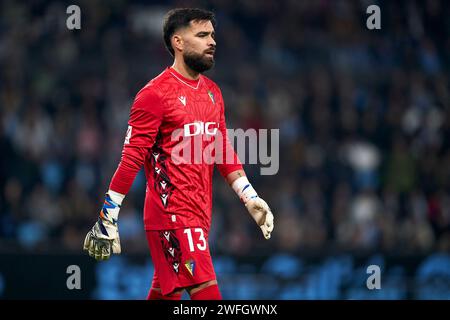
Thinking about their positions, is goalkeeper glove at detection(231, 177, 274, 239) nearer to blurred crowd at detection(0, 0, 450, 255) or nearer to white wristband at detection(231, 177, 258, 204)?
white wristband at detection(231, 177, 258, 204)

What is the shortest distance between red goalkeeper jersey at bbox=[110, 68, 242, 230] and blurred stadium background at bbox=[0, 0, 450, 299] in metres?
5.10

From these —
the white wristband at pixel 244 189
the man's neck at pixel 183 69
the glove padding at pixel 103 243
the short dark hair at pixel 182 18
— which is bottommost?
the glove padding at pixel 103 243

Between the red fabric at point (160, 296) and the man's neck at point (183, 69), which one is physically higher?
the man's neck at point (183, 69)

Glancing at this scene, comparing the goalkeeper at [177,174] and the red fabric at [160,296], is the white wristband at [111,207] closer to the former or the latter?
the goalkeeper at [177,174]

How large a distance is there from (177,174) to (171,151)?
0.18 metres

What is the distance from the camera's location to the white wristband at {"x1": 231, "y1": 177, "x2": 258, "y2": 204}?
6.98 m

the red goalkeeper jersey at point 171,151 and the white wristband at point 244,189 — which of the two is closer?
the red goalkeeper jersey at point 171,151

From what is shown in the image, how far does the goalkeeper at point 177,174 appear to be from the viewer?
6605 millimetres

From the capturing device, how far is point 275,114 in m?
15.6
